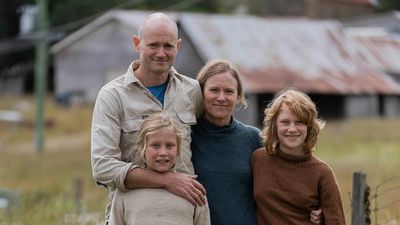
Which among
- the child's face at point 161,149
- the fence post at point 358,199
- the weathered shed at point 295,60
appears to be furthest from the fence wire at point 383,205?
the weathered shed at point 295,60

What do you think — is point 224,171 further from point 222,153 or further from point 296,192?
point 296,192

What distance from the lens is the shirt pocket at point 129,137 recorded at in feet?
15.2

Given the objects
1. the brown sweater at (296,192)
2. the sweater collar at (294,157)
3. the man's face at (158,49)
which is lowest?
the brown sweater at (296,192)

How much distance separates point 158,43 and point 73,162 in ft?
61.7

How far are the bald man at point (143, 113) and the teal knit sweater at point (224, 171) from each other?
9 centimetres

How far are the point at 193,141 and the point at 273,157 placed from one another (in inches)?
16.8

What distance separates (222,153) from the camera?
15.8 ft

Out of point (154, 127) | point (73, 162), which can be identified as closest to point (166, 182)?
point (154, 127)

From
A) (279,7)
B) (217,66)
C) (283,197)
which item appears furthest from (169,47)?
(279,7)

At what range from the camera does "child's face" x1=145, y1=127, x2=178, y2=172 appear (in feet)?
14.8

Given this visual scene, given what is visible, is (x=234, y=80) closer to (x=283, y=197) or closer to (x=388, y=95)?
(x=283, y=197)

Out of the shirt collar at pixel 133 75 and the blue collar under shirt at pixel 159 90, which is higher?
the shirt collar at pixel 133 75

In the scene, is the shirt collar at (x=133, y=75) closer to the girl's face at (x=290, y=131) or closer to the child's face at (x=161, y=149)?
the child's face at (x=161, y=149)

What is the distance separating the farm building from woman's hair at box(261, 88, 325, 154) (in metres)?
24.9
